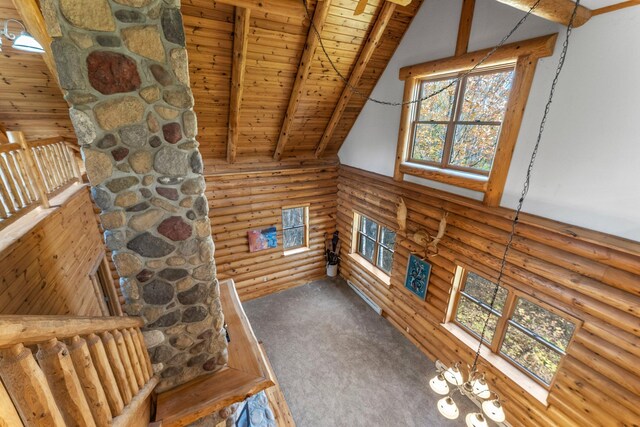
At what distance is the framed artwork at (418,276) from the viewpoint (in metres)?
4.82

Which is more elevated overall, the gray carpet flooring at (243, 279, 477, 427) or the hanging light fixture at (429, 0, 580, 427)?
the hanging light fixture at (429, 0, 580, 427)

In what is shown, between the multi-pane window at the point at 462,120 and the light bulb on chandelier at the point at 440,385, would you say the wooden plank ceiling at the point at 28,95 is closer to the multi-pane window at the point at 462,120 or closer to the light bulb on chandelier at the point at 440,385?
the multi-pane window at the point at 462,120

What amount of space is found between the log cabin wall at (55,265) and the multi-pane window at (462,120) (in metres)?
4.53

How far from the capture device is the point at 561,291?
3072mm

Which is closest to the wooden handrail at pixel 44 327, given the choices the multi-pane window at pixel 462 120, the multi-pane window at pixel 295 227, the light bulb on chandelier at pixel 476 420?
the light bulb on chandelier at pixel 476 420

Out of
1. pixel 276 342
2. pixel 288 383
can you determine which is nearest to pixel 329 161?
pixel 276 342

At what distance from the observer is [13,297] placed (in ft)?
6.70

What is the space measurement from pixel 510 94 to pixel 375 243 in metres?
3.87

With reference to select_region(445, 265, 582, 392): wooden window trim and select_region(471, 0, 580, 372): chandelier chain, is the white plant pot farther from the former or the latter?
select_region(471, 0, 580, 372): chandelier chain

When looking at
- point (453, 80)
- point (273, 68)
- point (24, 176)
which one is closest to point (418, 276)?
point (453, 80)

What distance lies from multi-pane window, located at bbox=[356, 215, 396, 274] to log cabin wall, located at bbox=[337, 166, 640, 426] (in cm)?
105

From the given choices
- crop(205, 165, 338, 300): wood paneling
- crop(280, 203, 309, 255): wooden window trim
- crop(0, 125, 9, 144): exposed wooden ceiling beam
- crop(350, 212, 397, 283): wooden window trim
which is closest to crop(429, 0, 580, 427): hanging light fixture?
crop(350, 212, 397, 283): wooden window trim

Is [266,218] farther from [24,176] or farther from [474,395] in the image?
[474,395]

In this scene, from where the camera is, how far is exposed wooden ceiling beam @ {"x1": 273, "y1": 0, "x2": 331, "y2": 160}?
3.72 meters
